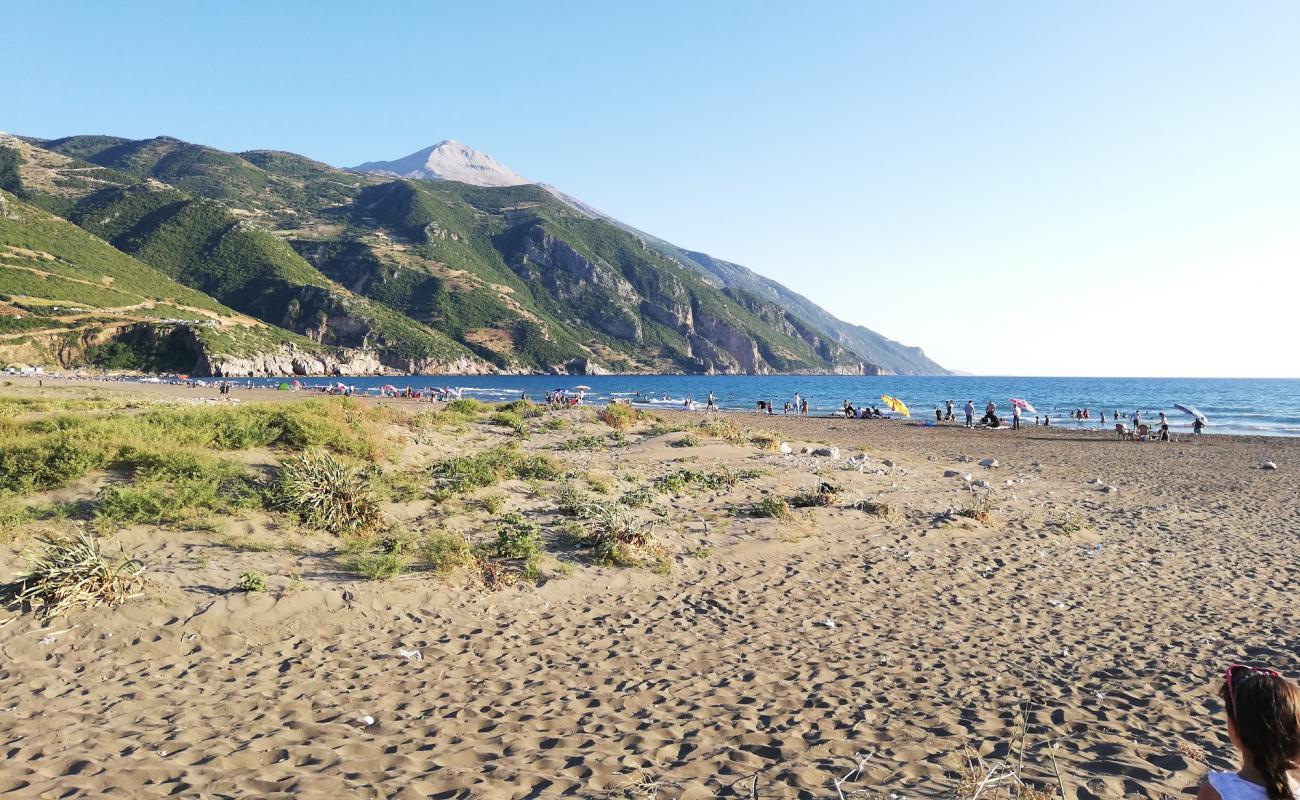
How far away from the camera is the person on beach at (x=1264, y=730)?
7.46 ft

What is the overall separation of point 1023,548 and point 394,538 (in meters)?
11.3

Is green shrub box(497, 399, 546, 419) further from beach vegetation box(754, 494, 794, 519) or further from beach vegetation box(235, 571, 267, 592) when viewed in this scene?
beach vegetation box(235, 571, 267, 592)

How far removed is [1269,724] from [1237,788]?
310mm

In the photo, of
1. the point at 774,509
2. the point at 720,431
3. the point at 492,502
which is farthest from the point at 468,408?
the point at 774,509

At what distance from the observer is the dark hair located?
7.45ft

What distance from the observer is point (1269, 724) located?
2.31 meters

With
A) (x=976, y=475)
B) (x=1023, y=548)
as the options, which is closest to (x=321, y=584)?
(x=1023, y=548)

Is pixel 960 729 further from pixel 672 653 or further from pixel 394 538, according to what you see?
pixel 394 538

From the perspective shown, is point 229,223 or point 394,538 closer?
point 394,538

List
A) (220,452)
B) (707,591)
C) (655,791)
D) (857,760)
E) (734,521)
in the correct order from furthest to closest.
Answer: (734,521) → (220,452) → (707,591) → (857,760) → (655,791)

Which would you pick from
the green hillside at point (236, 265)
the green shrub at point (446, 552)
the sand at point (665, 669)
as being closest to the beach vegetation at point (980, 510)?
the sand at point (665, 669)

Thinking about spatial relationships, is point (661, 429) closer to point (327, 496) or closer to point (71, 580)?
point (327, 496)

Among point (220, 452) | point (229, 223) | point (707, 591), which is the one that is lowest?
point (707, 591)

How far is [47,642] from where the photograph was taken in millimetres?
6289
